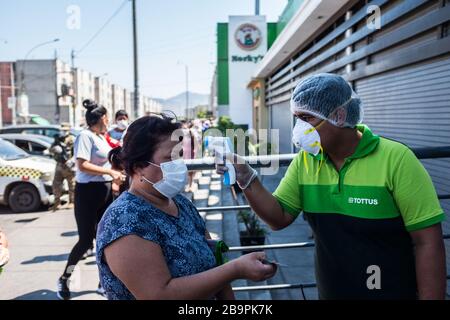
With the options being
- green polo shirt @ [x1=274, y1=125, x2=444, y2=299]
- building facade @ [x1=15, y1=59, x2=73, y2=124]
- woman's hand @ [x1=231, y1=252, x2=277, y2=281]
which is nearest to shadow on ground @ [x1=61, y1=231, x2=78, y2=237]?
green polo shirt @ [x1=274, y1=125, x2=444, y2=299]

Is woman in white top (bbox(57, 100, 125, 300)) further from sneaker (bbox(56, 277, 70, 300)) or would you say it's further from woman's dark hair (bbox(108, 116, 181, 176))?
woman's dark hair (bbox(108, 116, 181, 176))

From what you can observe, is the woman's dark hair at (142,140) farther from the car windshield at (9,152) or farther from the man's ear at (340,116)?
the car windshield at (9,152)

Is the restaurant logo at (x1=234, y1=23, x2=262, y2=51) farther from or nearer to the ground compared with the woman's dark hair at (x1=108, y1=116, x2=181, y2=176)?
farther from the ground

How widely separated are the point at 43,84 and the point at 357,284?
176ft

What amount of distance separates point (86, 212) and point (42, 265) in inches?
66.2

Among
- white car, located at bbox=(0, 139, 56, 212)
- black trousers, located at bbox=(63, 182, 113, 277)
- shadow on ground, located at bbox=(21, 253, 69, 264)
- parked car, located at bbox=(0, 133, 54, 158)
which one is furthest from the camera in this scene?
parked car, located at bbox=(0, 133, 54, 158)

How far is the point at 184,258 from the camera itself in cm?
170

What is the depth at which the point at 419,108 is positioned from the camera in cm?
470

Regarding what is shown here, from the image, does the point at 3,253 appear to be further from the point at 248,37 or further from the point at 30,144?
the point at 248,37

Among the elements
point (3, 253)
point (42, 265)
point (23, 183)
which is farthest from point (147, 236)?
point (23, 183)

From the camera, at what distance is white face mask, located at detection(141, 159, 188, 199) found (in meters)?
1.85

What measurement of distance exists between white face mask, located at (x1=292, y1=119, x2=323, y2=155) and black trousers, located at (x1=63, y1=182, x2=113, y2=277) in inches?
117

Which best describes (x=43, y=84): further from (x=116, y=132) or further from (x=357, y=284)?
(x=357, y=284)
